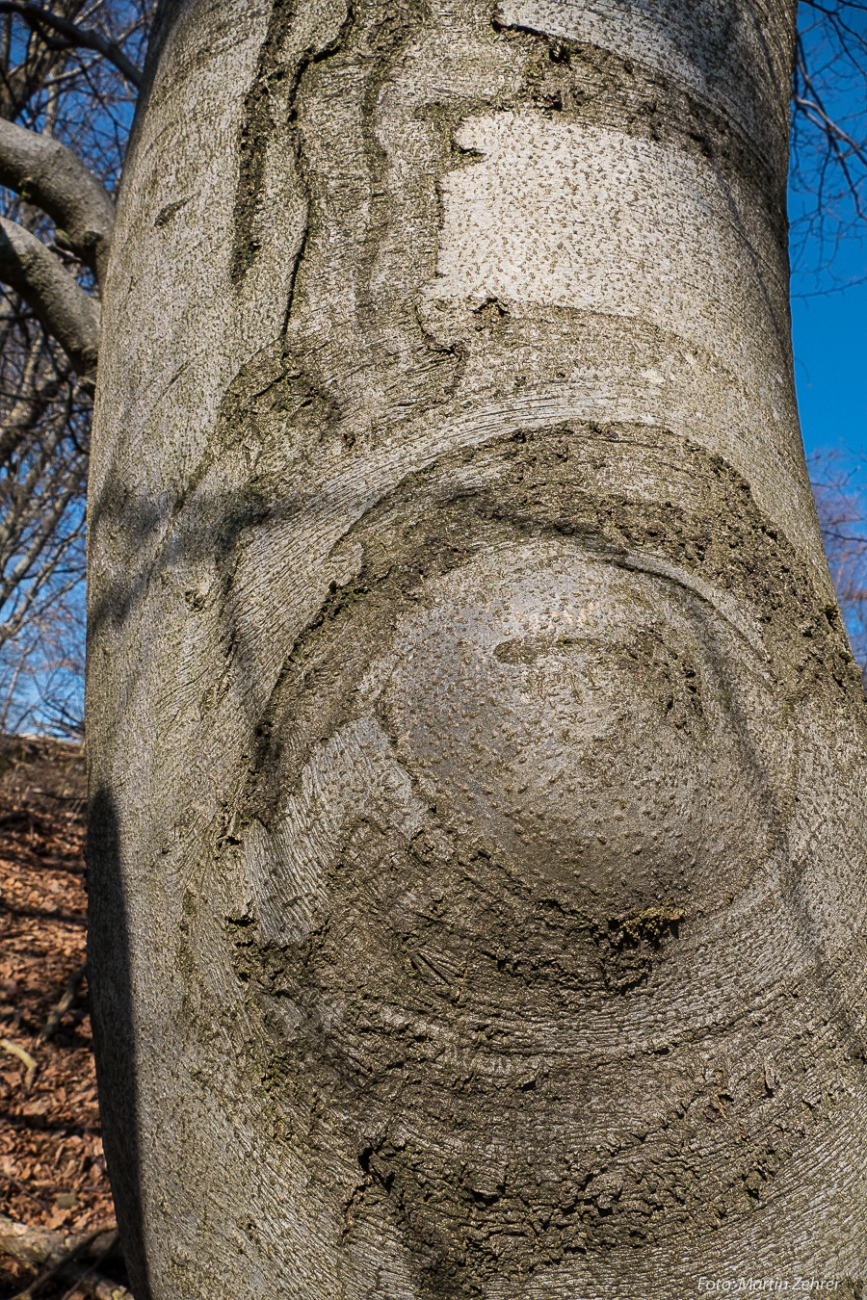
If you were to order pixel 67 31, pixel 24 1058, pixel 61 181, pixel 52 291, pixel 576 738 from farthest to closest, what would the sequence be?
pixel 24 1058
pixel 67 31
pixel 52 291
pixel 61 181
pixel 576 738

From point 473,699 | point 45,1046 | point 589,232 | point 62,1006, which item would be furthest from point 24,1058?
point 589,232

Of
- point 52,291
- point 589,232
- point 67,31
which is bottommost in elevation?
point 589,232

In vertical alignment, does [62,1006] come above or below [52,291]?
below

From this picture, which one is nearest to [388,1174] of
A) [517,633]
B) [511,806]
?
[511,806]

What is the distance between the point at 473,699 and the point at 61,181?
1.98m

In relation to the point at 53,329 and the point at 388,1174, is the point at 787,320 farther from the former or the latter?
the point at 53,329

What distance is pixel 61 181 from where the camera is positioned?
1.92 m

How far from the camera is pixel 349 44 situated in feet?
2.61

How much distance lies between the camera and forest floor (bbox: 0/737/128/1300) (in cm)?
279

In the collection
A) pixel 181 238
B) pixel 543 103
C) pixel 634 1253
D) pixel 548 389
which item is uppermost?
pixel 543 103

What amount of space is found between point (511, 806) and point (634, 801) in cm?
9

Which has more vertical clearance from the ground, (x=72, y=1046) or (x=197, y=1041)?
(x=197, y=1041)

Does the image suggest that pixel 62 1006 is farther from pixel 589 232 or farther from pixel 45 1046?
pixel 589 232

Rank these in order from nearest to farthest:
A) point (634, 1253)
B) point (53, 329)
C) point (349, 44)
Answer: point (634, 1253), point (349, 44), point (53, 329)
